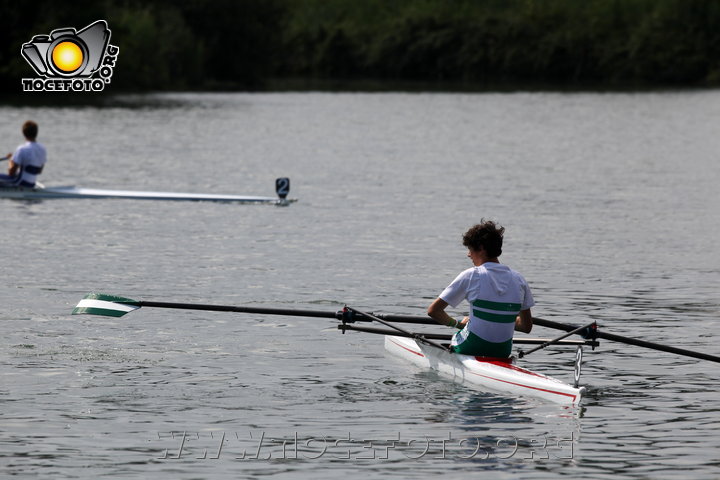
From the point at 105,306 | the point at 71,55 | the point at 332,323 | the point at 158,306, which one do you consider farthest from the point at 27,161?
the point at 71,55

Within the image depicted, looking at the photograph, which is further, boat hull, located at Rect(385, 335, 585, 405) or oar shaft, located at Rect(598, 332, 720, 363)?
oar shaft, located at Rect(598, 332, 720, 363)

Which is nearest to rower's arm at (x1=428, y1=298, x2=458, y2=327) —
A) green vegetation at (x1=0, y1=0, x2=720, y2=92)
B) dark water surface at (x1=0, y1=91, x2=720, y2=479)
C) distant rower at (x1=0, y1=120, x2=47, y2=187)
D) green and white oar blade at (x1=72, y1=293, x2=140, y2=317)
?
dark water surface at (x1=0, y1=91, x2=720, y2=479)

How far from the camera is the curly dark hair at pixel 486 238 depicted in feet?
37.6

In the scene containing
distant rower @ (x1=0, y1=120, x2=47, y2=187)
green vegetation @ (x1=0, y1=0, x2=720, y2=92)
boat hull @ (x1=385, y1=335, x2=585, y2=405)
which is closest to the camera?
boat hull @ (x1=385, y1=335, x2=585, y2=405)

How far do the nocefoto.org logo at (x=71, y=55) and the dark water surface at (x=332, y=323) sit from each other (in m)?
12.1

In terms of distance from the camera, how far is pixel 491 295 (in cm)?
1164

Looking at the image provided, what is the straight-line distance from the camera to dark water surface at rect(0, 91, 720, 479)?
10289 mm

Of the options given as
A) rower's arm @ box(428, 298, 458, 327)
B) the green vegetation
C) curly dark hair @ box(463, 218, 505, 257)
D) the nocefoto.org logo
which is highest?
the green vegetation

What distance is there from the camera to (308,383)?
12.5m

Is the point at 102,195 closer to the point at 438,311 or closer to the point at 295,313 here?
the point at 295,313

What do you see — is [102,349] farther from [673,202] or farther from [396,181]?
[396,181]

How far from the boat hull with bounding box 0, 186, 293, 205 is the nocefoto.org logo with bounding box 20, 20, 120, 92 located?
1689 cm

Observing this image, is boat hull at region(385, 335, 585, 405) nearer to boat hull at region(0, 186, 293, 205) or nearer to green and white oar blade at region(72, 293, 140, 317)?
green and white oar blade at region(72, 293, 140, 317)

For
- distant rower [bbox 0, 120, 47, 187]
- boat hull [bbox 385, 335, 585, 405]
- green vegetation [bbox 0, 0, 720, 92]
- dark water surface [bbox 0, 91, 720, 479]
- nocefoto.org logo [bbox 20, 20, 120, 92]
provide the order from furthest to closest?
green vegetation [bbox 0, 0, 720, 92] → nocefoto.org logo [bbox 20, 20, 120, 92] → distant rower [bbox 0, 120, 47, 187] → boat hull [bbox 385, 335, 585, 405] → dark water surface [bbox 0, 91, 720, 479]
